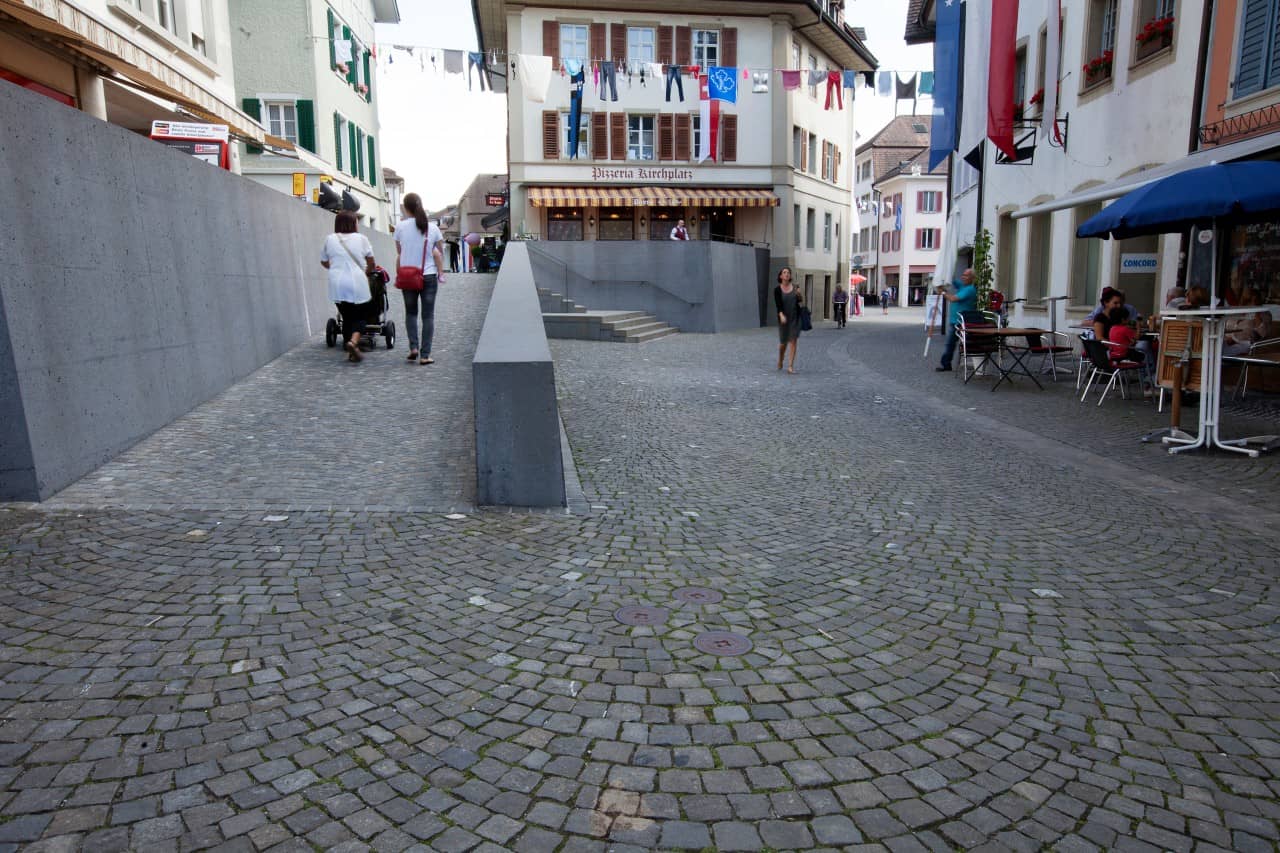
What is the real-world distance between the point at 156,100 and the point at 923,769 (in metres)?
17.2

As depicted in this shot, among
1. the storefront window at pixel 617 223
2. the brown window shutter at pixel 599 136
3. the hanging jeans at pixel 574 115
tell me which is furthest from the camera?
the storefront window at pixel 617 223

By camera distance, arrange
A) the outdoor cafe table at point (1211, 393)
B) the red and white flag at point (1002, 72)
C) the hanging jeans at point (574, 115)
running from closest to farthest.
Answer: the outdoor cafe table at point (1211, 393) < the red and white flag at point (1002, 72) < the hanging jeans at point (574, 115)

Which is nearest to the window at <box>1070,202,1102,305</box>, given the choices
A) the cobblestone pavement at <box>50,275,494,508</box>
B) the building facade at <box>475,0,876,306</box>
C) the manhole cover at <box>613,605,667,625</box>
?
the cobblestone pavement at <box>50,275,494,508</box>

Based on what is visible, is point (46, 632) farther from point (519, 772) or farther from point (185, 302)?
point (185, 302)

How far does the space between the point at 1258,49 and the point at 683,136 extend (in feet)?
82.5

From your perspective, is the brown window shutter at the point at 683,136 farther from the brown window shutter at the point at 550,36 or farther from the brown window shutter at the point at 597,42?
the brown window shutter at the point at 550,36

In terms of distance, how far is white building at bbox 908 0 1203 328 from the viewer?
1302 cm

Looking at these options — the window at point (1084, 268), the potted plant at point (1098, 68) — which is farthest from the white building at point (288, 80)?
the window at point (1084, 268)

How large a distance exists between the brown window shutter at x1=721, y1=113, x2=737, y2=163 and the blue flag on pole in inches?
528

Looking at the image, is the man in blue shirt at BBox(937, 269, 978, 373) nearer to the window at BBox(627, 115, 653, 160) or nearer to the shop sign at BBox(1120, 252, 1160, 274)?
the shop sign at BBox(1120, 252, 1160, 274)

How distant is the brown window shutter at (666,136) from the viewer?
34438mm

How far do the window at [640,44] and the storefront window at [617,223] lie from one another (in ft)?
18.7

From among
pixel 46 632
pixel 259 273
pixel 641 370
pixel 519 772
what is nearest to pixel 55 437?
pixel 46 632

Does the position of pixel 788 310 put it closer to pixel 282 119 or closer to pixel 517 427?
pixel 517 427
